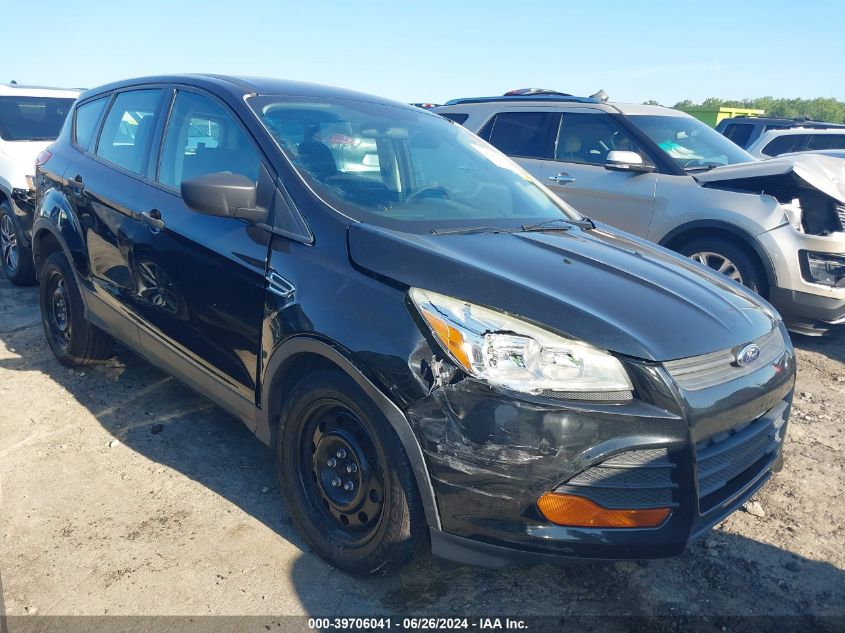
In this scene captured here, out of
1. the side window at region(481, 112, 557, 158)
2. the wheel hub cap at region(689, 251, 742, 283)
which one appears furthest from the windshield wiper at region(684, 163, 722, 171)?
the side window at region(481, 112, 557, 158)

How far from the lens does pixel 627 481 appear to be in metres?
2.04

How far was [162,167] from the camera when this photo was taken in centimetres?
336

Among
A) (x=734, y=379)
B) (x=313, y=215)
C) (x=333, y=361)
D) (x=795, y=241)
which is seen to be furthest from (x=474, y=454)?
(x=795, y=241)

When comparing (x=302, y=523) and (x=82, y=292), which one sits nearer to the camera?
(x=302, y=523)

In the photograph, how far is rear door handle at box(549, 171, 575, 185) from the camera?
6.23 m

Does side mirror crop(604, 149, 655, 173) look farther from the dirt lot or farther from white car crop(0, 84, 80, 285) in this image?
white car crop(0, 84, 80, 285)

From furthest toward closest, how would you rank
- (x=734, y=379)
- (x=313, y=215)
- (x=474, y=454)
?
(x=313, y=215), (x=734, y=379), (x=474, y=454)

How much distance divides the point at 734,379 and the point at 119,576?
232 centimetres

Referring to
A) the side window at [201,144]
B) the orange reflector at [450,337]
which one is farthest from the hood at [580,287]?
the side window at [201,144]

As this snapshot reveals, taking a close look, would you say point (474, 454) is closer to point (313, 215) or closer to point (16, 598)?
point (313, 215)

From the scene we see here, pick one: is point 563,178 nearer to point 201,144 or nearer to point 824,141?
point 201,144

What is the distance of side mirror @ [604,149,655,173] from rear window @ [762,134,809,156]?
6.34m

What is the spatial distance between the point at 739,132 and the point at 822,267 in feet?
29.4

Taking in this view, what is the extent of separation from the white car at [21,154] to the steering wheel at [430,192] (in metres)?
3.86
